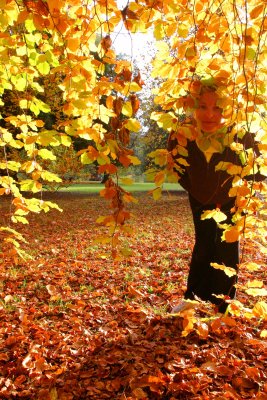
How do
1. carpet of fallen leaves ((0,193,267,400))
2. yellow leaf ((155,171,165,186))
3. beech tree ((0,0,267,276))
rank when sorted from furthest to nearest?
carpet of fallen leaves ((0,193,267,400)) < yellow leaf ((155,171,165,186)) < beech tree ((0,0,267,276))

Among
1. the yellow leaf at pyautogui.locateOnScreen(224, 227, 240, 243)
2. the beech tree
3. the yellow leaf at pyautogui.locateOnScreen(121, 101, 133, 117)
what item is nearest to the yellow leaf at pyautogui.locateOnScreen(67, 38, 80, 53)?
the beech tree

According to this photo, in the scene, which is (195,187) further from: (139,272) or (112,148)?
(139,272)

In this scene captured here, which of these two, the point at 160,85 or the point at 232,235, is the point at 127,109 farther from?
the point at 232,235

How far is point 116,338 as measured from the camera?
3.32 meters

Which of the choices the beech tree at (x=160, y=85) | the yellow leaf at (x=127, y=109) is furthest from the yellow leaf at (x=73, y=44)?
the yellow leaf at (x=127, y=109)

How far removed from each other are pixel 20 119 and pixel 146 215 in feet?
32.0

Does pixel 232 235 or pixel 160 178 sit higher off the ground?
pixel 160 178

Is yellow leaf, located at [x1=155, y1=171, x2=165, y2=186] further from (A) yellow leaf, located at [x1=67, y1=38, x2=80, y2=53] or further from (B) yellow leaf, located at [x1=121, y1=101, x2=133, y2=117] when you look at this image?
(A) yellow leaf, located at [x1=67, y1=38, x2=80, y2=53]

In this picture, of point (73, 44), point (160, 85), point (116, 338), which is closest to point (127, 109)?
point (160, 85)

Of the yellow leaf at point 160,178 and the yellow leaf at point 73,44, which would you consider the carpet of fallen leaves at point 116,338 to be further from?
the yellow leaf at point 73,44

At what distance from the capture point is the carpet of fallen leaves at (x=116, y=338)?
101 inches

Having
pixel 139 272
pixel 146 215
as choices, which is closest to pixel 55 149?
pixel 146 215

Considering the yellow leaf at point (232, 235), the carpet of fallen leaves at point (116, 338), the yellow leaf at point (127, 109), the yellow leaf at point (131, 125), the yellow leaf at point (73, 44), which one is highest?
the yellow leaf at point (73, 44)

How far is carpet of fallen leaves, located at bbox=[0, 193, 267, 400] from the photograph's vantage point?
257 centimetres
